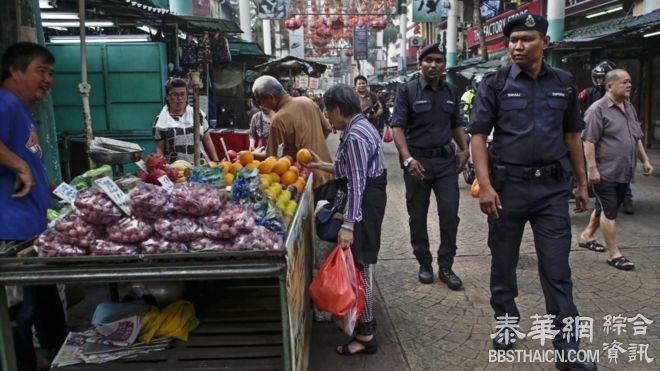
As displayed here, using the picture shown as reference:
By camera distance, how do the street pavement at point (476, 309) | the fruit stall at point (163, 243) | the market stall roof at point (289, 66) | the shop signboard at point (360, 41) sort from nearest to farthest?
1. the fruit stall at point (163, 243)
2. the street pavement at point (476, 309)
3. the market stall roof at point (289, 66)
4. the shop signboard at point (360, 41)

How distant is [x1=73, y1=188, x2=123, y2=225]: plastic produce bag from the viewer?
244cm

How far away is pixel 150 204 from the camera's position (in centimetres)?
248

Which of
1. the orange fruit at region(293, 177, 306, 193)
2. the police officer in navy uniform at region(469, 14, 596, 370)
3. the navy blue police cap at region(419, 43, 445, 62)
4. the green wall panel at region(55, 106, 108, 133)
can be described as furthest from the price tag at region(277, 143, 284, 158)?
the green wall panel at region(55, 106, 108, 133)

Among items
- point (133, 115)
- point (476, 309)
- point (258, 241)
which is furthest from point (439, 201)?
point (133, 115)

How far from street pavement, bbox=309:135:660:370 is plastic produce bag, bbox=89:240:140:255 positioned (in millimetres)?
1570

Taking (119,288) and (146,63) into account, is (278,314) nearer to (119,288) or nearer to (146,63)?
(119,288)

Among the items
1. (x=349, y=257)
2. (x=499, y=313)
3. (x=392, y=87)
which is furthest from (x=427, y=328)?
(x=392, y=87)

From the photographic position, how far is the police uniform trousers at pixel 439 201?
4.60m

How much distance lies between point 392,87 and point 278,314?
35.8 metres

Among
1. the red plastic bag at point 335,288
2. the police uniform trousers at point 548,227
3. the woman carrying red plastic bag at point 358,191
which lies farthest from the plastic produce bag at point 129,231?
the police uniform trousers at point 548,227

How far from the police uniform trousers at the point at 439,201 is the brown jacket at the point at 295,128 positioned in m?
0.89

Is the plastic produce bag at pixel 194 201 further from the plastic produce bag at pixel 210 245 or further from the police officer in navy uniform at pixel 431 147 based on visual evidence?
the police officer in navy uniform at pixel 431 147

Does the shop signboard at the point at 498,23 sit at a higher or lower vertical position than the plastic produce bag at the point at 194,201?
higher

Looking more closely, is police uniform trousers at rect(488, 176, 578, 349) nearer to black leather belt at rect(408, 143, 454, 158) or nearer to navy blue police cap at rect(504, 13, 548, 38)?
navy blue police cap at rect(504, 13, 548, 38)
